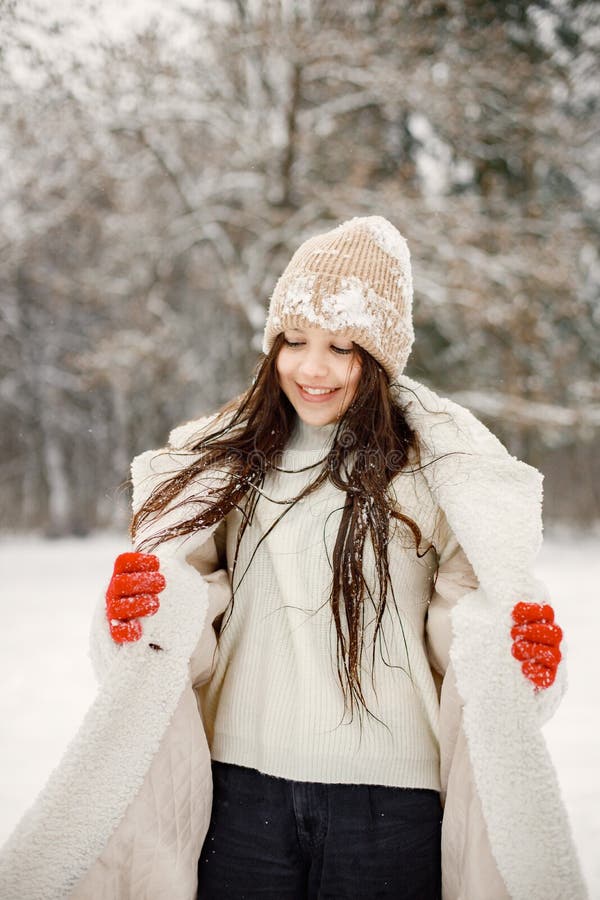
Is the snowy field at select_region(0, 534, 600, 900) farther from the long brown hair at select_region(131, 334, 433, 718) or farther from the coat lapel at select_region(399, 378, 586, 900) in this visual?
the long brown hair at select_region(131, 334, 433, 718)

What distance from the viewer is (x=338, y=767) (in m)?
1.50

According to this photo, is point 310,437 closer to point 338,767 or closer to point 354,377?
point 354,377

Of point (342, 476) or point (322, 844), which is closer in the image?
point (322, 844)

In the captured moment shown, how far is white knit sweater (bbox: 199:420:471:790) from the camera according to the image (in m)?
1.53

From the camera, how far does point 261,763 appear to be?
61.3 inches

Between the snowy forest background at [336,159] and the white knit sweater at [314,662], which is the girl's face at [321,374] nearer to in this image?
the white knit sweater at [314,662]

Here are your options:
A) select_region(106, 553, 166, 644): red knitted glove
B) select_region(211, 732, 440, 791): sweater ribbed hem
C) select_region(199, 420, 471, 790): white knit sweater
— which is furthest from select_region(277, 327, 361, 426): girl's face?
select_region(211, 732, 440, 791): sweater ribbed hem

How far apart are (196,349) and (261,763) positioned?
13108 millimetres

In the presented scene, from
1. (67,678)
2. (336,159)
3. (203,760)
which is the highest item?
(336,159)

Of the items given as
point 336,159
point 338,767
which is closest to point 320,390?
point 338,767

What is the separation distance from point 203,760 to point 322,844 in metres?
0.32

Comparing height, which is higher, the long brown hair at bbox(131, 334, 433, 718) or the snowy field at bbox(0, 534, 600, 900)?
the long brown hair at bbox(131, 334, 433, 718)

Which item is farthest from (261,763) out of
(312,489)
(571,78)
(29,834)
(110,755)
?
(571,78)

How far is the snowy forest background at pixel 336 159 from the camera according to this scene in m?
7.56
